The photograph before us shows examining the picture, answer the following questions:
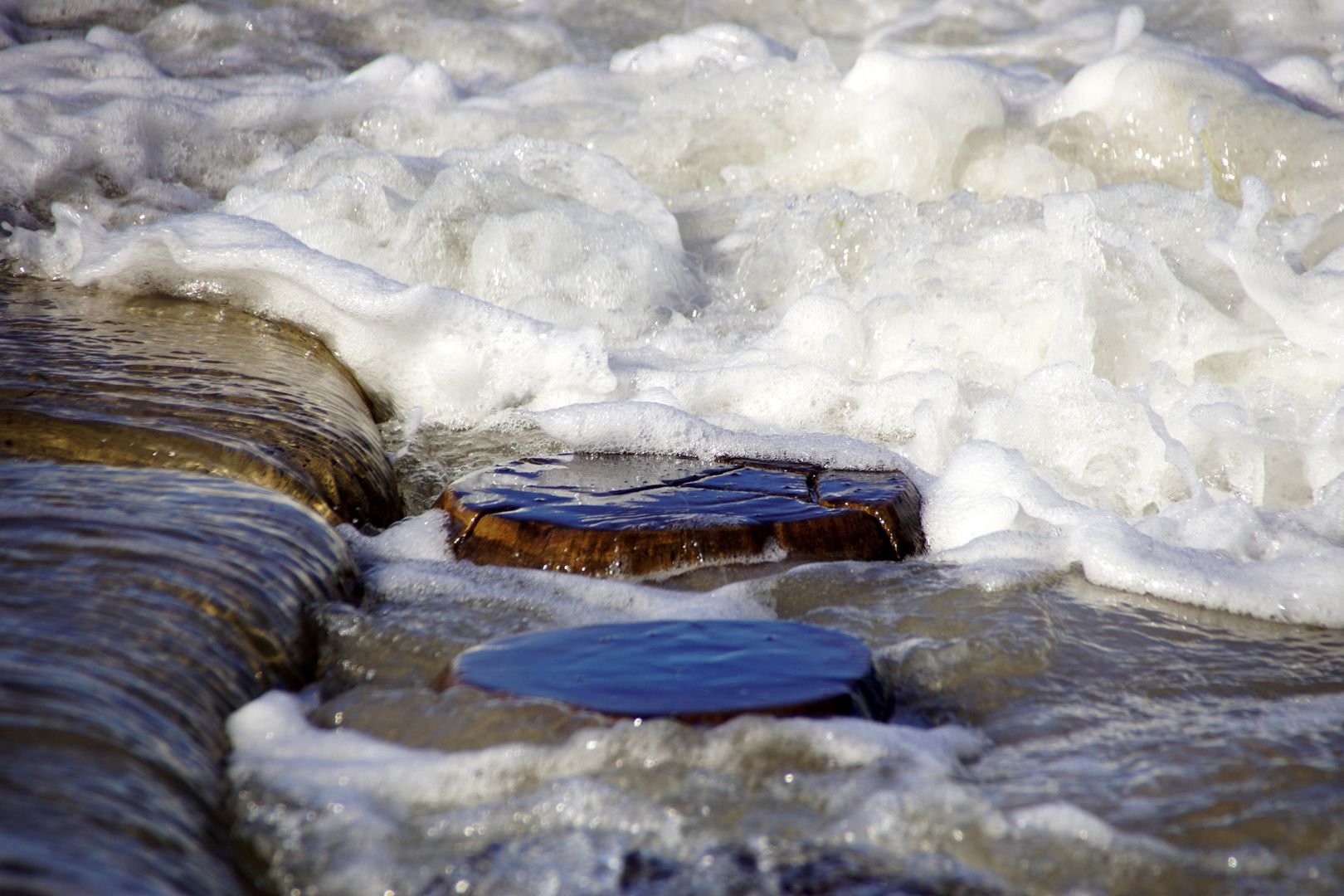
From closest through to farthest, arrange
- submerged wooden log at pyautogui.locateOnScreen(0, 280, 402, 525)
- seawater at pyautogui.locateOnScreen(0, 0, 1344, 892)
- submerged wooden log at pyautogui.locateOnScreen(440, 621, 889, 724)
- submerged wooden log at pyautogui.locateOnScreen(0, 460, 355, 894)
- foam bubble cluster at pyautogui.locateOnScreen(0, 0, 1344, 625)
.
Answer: submerged wooden log at pyautogui.locateOnScreen(0, 460, 355, 894)
seawater at pyautogui.locateOnScreen(0, 0, 1344, 892)
submerged wooden log at pyautogui.locateOnScreen(440, 621, 889, 724)
submerged wooden log at pyautogui.locateOnScreen(0, 280, 402, 525)
foam bubble cluster at pyautogui.locateOnScreen(0, 0, 1344, 625)

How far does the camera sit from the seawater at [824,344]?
52.5 inches

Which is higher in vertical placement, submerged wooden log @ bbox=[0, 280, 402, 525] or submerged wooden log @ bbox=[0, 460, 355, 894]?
submerged wooden log @ bbox=[0, 460, 355, 894]

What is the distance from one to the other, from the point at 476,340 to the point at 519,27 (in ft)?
16.3

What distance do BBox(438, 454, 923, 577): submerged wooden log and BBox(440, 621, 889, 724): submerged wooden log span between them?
1.30 ft

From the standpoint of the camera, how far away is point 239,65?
678cm

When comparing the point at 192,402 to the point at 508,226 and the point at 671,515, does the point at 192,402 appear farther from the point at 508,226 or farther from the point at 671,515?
the point at 508,226

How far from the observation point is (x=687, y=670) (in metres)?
1.55

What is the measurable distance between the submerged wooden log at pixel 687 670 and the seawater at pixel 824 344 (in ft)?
0.15

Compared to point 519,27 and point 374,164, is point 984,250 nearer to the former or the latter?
point 374,164

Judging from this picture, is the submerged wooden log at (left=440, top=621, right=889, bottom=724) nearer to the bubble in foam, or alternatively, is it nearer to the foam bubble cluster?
the foam bubble cluster

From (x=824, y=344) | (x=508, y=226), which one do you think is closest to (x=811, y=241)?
(x=824, y=344)

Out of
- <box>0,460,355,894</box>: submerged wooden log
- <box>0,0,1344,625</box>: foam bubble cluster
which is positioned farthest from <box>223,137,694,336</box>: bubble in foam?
<box>0,460,355,894</box>: submerged wooden log

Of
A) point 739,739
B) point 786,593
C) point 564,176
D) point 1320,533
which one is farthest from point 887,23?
point 739,739

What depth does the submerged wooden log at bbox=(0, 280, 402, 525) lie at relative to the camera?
2240 mm
